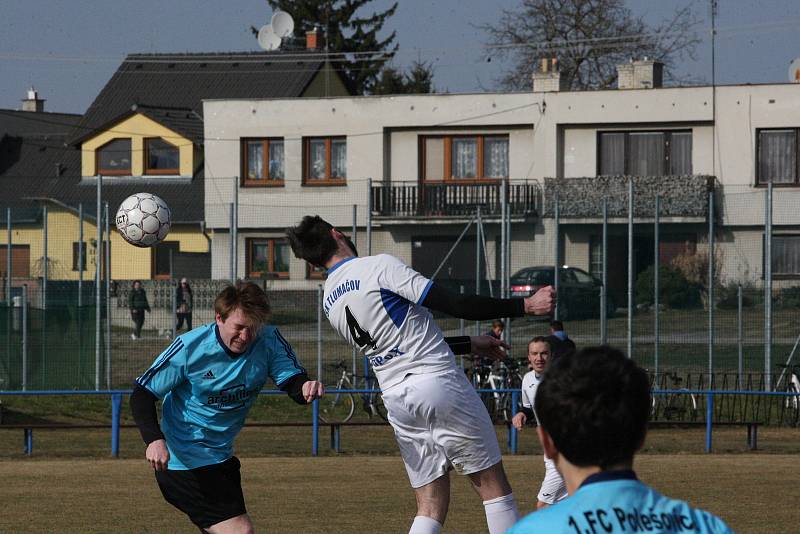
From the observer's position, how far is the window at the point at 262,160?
1451 inches

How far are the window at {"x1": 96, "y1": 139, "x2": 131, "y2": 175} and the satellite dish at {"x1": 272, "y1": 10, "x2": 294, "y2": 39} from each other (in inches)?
253

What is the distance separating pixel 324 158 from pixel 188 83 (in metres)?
9.98

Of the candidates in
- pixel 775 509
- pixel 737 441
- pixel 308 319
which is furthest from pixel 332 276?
pixel 308 319

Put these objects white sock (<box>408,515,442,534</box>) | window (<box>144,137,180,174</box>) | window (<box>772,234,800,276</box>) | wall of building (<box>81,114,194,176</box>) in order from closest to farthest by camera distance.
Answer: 1. white sock (<box>408,515,442,534</box>)
2. window (<box>772,234,800,276</box>)
3. wall of building (<box>81,114,194,176</box>)
4. window (<box>144,137,180,174</box>)

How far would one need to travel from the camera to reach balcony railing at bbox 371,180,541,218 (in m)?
34.4

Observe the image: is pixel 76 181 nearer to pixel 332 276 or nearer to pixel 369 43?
pixel 369 43

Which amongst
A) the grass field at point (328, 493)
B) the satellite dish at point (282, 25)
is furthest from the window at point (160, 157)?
the grass field at point (328, 493)

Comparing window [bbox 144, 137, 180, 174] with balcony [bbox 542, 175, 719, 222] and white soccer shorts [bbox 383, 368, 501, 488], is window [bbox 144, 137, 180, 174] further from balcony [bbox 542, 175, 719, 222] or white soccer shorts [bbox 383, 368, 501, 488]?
white soccer shorts [bbox 383, 368, 501, 488]

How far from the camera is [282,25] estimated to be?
43.3 meters

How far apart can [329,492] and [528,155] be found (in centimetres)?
2419

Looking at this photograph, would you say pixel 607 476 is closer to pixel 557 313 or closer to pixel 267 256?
pixel 557 313

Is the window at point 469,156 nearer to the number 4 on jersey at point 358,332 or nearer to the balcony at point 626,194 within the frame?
the balcony at point 626,194

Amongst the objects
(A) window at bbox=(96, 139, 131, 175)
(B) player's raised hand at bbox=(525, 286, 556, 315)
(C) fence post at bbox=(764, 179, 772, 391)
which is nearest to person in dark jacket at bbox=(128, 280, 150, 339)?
(C) fence post at bbox=(764, 179, 772, 391)

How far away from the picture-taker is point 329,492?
12.5 metres
